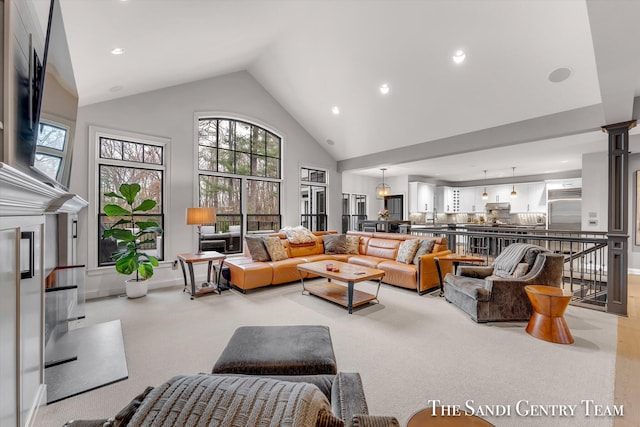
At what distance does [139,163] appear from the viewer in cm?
462

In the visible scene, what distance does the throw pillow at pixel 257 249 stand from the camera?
489 centimetres

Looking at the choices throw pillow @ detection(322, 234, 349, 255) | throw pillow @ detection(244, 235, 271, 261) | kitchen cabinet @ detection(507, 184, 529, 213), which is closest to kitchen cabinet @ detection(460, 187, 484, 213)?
kitchen cabinet @ detection(507, 184, 529, 213)

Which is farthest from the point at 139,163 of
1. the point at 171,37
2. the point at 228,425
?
the point at 228,425

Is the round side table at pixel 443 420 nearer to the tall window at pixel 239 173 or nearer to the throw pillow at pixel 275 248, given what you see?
the throw pillow at pixel 275 248

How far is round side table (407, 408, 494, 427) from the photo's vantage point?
1018mm

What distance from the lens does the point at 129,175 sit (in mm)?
4602

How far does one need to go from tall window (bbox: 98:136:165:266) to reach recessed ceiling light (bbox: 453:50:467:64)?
4.81m

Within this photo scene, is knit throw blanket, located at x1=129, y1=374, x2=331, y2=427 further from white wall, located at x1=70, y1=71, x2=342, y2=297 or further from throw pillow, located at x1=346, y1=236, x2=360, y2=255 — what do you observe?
throw pillow, located at x1=346, y1=236, x2=360, y2=255

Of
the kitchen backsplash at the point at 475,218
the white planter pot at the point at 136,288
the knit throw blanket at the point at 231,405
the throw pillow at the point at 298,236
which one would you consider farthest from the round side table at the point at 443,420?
the kitchen backsplash at the point at 475,218

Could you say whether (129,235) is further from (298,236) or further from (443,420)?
(443,420)

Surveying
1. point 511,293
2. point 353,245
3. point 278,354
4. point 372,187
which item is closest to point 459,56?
point 511,293

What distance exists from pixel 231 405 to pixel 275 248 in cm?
438

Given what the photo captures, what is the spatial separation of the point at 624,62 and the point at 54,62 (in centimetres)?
404

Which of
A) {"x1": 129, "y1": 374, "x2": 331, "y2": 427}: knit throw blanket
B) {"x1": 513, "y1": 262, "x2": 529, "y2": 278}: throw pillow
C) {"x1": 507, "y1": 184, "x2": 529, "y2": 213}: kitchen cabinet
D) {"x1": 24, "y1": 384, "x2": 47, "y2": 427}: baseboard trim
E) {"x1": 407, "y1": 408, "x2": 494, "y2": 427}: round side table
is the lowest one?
{"x1": 24, "y1": 384, "x2": 47, "y2": 427}: baseboard trim
